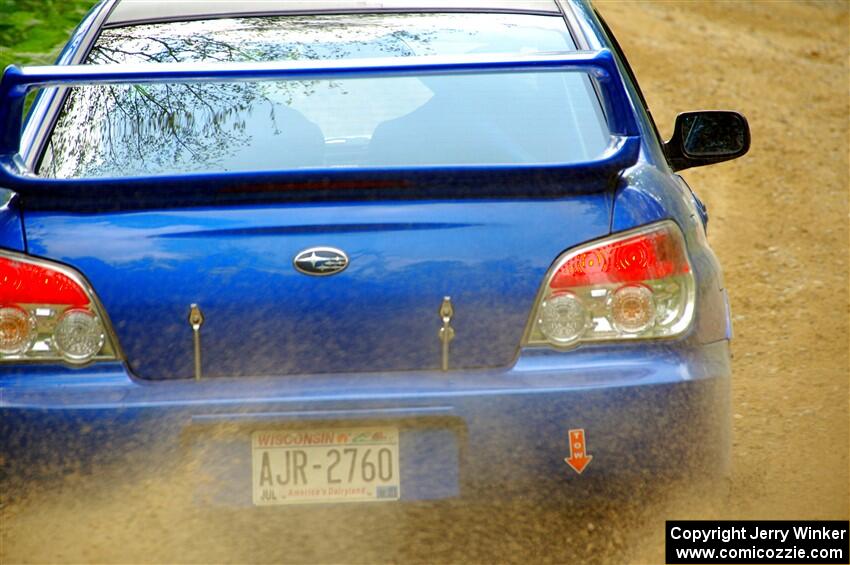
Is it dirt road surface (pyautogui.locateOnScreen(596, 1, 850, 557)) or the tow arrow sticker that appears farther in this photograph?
dirt road surface (pyautogui.locateOnScreen(596, 1, 850, 557))

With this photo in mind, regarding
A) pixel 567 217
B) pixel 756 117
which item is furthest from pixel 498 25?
pixel 756 117

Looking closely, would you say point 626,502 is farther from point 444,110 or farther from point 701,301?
point 444,110

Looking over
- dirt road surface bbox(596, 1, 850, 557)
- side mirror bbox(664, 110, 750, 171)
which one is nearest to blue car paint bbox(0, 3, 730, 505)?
dirt road surface bbox(596, 1, 850, 557)

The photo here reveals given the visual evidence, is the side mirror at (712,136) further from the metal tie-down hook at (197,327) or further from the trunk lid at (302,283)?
the metal tie-down hook at (197,327)

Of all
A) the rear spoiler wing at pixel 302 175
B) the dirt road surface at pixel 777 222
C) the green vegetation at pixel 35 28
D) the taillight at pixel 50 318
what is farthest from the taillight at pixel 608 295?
the green vegetation at pixel 35 28

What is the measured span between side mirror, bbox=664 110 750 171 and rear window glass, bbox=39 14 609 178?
51cm

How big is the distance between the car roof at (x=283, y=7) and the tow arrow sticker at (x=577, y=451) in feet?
6.06

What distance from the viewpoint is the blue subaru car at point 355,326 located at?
2.97 meters

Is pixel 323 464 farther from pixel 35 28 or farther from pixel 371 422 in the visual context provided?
pixel 35 28

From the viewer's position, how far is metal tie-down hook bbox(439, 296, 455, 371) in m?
3.04

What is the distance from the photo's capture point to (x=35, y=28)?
10578 mm

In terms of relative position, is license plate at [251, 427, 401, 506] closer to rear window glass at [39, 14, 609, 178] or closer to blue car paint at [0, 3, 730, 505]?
blue car paint at [0, 3, 730, 505]

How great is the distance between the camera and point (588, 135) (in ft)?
12.1

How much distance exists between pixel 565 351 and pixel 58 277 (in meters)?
1.20
